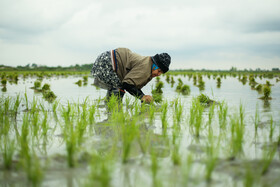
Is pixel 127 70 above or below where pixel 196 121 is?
above

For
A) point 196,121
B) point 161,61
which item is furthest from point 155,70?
point 196,121

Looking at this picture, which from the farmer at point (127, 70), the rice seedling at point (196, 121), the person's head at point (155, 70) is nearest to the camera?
the rice seedling at point (196, 121)

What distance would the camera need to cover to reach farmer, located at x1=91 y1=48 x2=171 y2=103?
146 inches

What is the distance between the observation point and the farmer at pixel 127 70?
370cm

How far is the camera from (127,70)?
160 inches

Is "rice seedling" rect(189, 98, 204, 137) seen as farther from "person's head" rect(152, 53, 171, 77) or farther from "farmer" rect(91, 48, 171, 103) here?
"person's head" rect(152, 53, 171, 77)

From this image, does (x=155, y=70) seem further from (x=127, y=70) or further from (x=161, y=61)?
(x=127, y=70)

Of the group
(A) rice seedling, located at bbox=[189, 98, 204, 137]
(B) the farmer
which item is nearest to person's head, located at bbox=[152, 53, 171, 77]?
(B) the farmer

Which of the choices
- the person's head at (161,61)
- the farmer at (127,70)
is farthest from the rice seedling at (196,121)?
the person's head at (161,61)

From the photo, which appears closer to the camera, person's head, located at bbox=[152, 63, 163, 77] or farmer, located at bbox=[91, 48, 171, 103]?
farmer, located at bbox=[91, 48, 171, 103]

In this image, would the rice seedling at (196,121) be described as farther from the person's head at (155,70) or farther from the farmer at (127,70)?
the person's head at (155,70)

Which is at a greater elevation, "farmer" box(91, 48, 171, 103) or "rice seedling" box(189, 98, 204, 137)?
"farmer" box(91, 48, 171, 103)

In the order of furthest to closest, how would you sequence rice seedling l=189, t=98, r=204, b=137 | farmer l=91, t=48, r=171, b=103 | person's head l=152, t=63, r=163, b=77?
person's head l=152, t=63, r=163, b=77, farmer l=91, t=48, r=171, b=103, rice seedling l=189, t=98, r=204, b=137

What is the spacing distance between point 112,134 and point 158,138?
0.48 metres
